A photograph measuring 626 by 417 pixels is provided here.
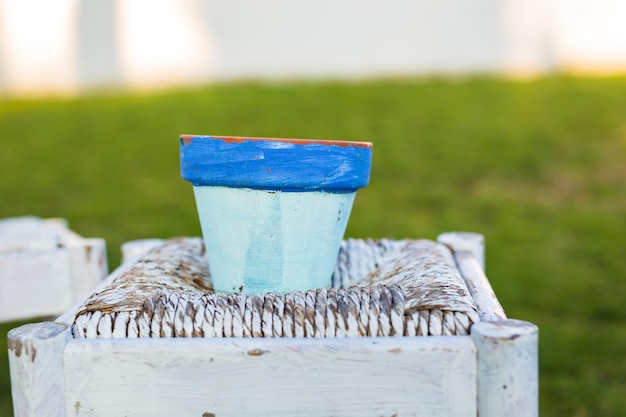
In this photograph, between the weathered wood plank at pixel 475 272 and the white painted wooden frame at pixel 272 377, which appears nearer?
the white painted wooden frame at pixel 272 377

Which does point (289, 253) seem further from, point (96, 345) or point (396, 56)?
point (396, 56)

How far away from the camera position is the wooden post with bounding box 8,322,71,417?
2.81 feet

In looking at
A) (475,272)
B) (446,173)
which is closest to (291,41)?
(446,173)

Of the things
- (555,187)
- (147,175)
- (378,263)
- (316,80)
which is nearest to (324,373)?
(378,263)

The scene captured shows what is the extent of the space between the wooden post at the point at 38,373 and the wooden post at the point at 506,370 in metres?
0.50

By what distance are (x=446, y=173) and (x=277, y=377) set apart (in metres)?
3.32

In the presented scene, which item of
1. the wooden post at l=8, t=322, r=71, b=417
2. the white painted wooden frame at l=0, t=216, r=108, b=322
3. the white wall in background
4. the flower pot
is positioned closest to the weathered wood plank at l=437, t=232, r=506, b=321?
the flower pot

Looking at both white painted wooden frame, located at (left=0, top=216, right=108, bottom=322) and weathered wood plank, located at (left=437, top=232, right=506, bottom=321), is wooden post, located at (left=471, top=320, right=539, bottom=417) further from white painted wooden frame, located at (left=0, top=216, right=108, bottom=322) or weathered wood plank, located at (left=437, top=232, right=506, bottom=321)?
white painted wooden frame, located at (left=0, top=216, right=108, bottom=322)

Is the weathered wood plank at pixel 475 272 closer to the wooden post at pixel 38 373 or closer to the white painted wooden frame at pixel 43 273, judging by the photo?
the wooden post at pixel 38 373

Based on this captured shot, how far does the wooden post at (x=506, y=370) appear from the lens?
0.83 m

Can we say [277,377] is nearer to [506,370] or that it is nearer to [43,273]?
[506,370]

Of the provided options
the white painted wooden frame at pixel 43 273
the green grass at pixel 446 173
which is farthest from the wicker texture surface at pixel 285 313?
the green grass at pixel 446 173

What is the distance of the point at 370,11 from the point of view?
222 inches

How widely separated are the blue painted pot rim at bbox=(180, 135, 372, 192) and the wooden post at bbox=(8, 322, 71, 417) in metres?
0.29
